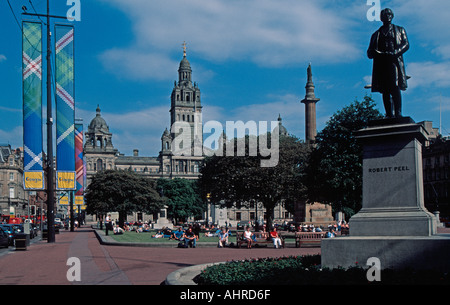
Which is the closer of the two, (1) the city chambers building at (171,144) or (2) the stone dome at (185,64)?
(1) the city chambers building at (171,144)

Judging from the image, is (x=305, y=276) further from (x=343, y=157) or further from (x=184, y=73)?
(x=184, y=73)

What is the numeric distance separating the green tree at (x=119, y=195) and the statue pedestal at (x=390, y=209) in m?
56.9

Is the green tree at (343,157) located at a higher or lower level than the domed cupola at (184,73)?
lower

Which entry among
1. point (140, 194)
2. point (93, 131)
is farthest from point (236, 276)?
point (93, 131)

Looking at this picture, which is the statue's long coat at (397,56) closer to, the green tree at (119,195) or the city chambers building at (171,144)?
the green tree at (119,195)

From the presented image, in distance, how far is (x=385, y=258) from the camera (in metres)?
10.1

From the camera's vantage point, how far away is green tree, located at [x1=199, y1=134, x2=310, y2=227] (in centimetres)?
4403

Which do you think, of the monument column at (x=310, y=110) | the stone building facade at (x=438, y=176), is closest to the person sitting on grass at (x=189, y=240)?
the monument column at (x=310, y=110)

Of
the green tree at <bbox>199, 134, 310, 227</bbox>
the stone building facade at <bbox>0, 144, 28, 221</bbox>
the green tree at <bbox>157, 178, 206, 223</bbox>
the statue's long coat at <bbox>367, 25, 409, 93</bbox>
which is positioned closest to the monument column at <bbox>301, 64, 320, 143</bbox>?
the green tree at <bbox>199, 134, 310, 227</bbox>

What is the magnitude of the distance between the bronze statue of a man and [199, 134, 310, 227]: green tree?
3057 centimetres

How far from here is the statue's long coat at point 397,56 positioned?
38.3 ft

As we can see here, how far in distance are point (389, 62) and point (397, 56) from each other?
22cm

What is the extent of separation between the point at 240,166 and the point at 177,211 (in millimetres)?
73280

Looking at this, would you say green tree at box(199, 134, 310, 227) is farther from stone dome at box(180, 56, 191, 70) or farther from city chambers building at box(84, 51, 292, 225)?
stone dome at box(180, 56, 191, 70)
